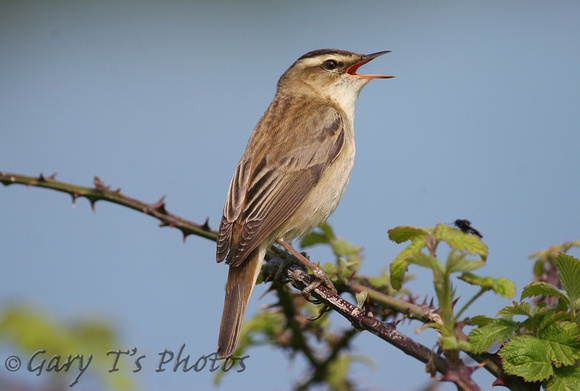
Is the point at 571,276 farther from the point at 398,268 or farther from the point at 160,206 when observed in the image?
the point at 160,206

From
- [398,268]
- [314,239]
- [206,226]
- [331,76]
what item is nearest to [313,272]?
[314,239]

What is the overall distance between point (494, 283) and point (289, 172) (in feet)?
6.51

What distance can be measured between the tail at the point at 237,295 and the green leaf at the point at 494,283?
113cm

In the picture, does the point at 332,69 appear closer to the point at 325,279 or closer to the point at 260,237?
the point at 260,237

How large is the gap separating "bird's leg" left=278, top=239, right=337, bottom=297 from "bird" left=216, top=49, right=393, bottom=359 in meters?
0.14

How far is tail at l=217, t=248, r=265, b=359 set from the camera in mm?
2438

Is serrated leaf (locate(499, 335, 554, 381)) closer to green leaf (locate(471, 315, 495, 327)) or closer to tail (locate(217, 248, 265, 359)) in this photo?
green leaf (locate(471, 315, 495, 327))

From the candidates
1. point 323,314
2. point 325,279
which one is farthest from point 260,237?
point 323,314

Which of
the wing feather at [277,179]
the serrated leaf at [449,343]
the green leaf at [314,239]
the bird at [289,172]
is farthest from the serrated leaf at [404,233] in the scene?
the wing feather at [277,179]

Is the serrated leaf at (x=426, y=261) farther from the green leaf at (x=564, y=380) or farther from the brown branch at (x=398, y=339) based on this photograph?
the green leaf at (x=564, y=380)

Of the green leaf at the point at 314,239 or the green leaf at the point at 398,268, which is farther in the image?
the green leaf at the point at 314,239

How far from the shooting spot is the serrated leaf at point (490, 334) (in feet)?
4.30

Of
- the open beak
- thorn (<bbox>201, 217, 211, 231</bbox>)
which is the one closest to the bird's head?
the open beak

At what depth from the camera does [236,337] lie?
94.7 inches
